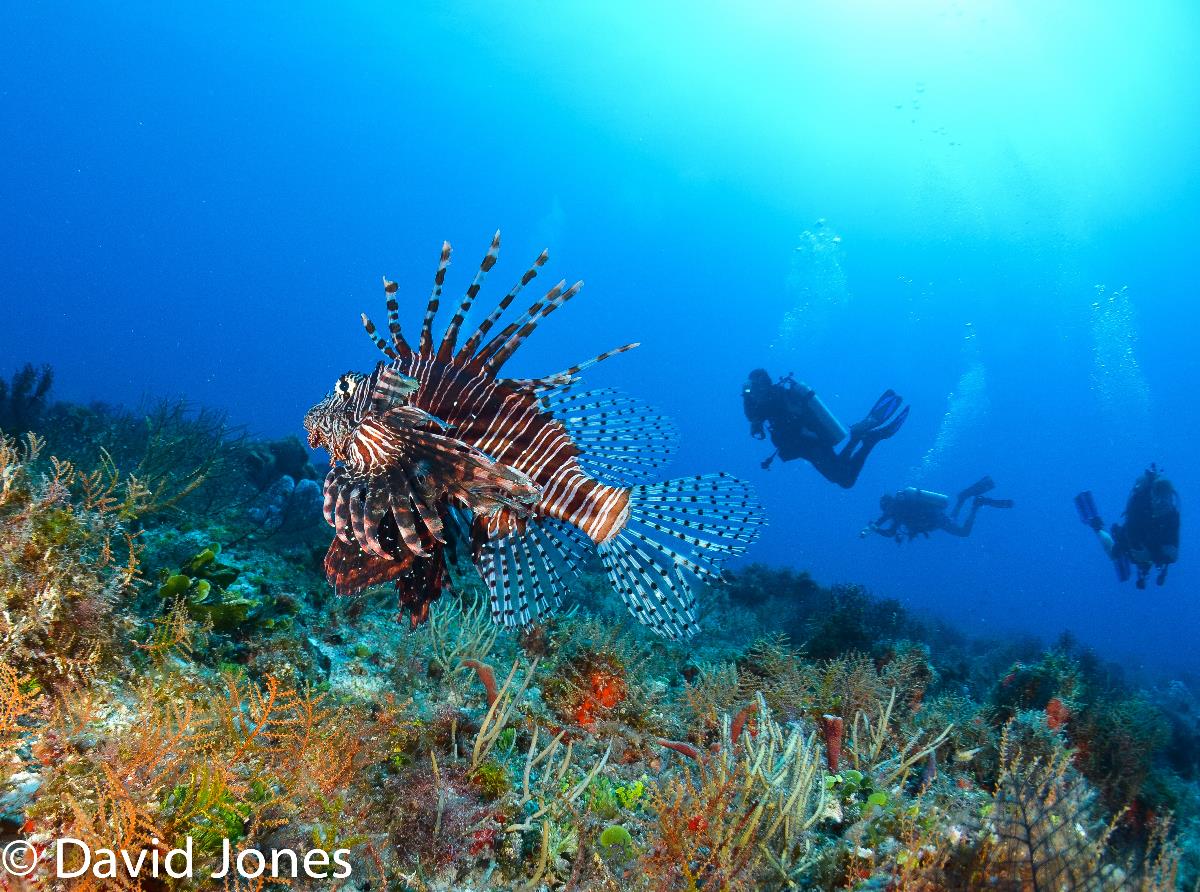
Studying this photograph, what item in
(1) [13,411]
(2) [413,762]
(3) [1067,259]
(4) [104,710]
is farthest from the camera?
(3) [1067,259]

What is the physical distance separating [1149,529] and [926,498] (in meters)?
6.80

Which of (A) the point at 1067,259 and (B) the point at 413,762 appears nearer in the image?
(B) the point at 413,762

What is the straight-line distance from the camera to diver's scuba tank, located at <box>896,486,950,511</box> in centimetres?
2227

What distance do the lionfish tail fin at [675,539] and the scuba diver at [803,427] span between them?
1475cm

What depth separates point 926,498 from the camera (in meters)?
22.4

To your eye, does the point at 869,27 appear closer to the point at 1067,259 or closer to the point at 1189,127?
the point at 1189,127

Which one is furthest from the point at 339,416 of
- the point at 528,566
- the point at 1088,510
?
the point at 1088,510

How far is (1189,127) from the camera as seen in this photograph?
6706cm

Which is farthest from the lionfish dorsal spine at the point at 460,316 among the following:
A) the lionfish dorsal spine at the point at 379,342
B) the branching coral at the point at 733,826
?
the branching coral at the point at 733,826

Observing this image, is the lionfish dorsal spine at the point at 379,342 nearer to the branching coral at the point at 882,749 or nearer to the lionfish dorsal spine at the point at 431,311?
the lionfish dorsal spine at the point at 431,311

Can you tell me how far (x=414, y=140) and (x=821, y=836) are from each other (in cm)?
13112

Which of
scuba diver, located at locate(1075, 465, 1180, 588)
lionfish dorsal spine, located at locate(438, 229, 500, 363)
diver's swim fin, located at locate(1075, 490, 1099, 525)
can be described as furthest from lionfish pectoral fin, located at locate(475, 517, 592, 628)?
diver's swim fin, located at locate(1075, 490, 1099, 525)

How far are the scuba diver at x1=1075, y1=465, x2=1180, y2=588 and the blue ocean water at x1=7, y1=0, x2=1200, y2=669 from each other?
56300 millimetres

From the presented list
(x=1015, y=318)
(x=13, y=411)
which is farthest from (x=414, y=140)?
(x=13, y=411)
